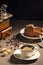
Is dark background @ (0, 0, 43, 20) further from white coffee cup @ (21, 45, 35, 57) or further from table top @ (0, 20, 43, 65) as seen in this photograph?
white coffee cup @ (21, 45, 35, 57)

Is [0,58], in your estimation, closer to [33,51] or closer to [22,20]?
[33,51]

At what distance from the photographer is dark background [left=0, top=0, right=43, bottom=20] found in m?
1.86

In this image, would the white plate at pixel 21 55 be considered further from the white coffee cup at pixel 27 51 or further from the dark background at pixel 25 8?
the dark background at pixel 25 8

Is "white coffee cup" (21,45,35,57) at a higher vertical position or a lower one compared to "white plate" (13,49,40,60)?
higher

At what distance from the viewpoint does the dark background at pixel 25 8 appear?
1.86 meters

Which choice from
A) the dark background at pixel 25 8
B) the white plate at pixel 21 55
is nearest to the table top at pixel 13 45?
the white plate at pixel 21 55

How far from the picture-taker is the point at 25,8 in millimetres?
1881

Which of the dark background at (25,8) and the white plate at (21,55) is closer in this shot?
the white plate at (21,55)

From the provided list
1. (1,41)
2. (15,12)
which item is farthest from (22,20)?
(1,41)

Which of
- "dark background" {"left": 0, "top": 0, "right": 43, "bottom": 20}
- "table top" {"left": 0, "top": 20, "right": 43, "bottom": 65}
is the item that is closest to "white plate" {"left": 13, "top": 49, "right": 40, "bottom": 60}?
"table top" {"left": 0, "top": 20, "right": 43, "bottom": 65}

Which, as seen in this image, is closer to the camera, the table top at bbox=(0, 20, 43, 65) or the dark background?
the table top at bbox=(0, 20, 43, 65)

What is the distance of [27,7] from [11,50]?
75 cm

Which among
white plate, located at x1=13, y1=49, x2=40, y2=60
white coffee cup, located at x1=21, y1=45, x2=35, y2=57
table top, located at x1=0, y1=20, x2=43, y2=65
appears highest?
white coffee cup, located at x1=21, y1=45, x2=35, y2=57

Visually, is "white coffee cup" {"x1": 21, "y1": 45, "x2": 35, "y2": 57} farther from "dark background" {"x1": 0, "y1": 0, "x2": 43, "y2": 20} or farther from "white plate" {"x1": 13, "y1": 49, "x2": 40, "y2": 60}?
"dark background" {"x1": 0, "y1": 0, "x2": 43, "y2": 20}
